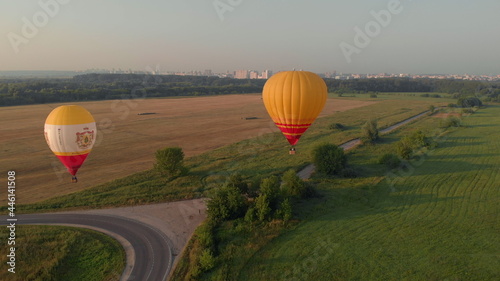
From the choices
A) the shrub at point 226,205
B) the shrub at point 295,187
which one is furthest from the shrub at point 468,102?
the shrub at point 226,205

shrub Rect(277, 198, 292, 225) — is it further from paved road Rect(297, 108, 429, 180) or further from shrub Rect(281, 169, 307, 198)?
paved road Rect(297, 108, 429, 180)

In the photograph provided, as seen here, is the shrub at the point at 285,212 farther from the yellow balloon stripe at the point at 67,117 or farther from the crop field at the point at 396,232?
the yellow balloon stripe at the point at 67,117

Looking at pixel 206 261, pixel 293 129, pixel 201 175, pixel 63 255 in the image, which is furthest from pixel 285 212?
pixel 63 255

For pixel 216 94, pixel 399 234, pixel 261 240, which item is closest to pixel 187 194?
pixel 261 240

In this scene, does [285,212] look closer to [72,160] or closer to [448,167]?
[72,160]

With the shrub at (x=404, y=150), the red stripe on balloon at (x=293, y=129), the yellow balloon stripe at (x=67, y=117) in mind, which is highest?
the yellow balloon stripe at (x=67, y=117)

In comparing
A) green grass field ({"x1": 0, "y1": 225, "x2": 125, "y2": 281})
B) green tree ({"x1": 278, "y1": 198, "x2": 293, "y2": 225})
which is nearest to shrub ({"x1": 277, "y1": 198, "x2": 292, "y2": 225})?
green tree ({"x1": 278, "y1": 198, "x2": 293, "y2": 225})
